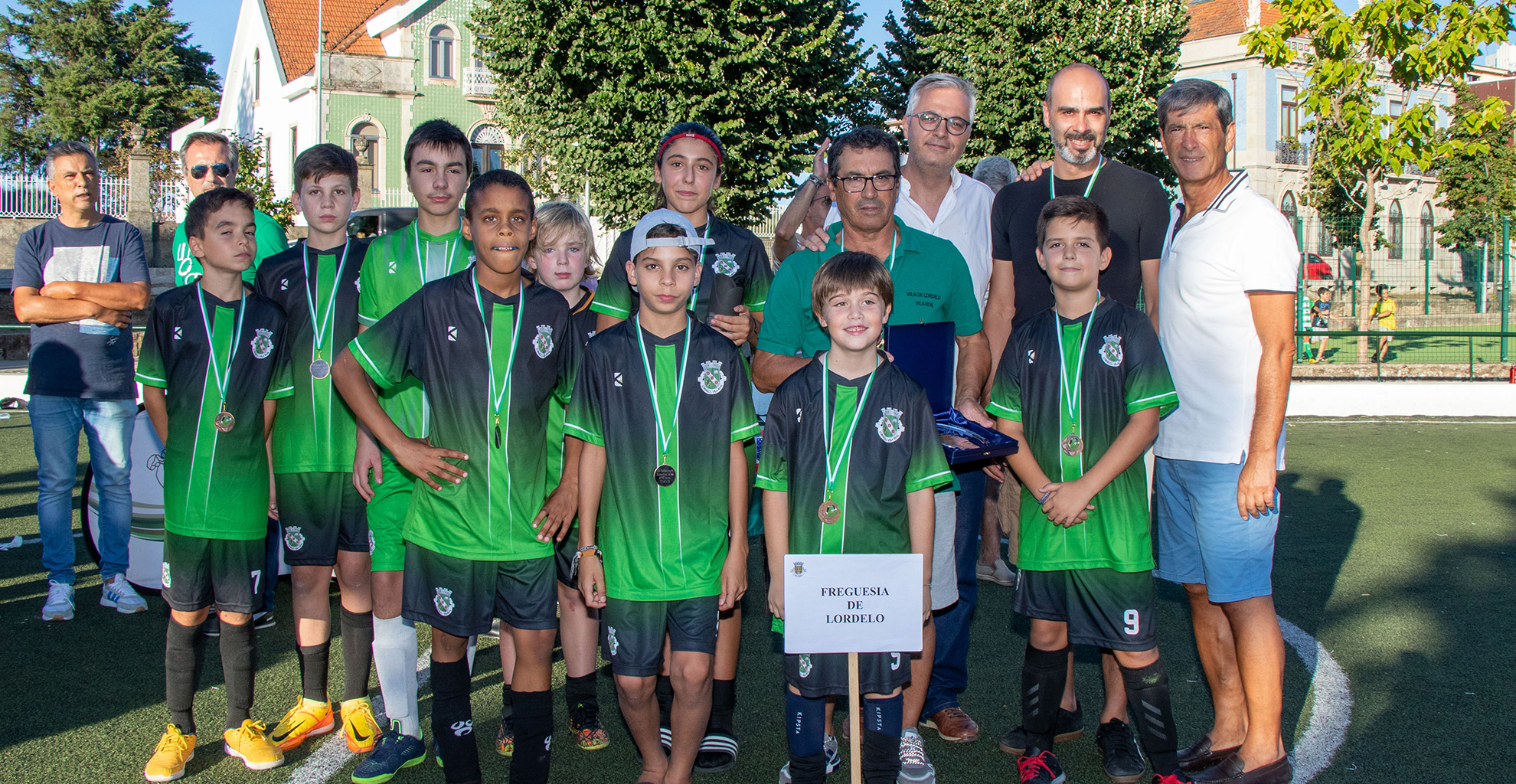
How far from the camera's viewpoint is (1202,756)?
3.77 meters

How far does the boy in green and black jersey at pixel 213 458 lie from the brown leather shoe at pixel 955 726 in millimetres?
2380

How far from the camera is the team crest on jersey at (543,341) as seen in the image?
3.46 m

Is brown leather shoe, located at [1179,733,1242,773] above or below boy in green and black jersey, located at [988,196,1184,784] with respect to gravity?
below

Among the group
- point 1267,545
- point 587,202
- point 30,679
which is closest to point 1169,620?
point 1267,545

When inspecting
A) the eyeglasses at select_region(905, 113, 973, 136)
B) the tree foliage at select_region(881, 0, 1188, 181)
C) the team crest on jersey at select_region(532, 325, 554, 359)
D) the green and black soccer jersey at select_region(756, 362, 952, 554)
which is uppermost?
the tree foliage at select_region(881, 0, 1188, 181)

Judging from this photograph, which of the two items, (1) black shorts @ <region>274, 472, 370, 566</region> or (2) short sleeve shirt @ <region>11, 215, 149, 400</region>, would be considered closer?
(1) black shorts @ <region>274, 472, 370, 566</region>

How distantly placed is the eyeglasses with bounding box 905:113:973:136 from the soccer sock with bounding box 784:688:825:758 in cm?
222

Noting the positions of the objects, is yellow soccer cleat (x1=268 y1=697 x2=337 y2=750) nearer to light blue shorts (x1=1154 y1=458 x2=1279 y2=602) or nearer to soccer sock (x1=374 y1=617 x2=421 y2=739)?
soccer sock (x1=374 y1=617 x2=421 y2=739)

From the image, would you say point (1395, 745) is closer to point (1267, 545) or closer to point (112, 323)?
point (1267, 545)

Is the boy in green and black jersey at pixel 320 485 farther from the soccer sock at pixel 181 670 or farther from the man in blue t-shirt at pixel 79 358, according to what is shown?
the man in blue t-shirt at pixel 79 358

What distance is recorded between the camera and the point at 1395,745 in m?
3.90

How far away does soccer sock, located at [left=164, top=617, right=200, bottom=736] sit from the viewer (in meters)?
3.69

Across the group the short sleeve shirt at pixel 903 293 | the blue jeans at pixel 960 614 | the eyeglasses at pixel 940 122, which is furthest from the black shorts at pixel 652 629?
the eyeglasses at pixel 940 122

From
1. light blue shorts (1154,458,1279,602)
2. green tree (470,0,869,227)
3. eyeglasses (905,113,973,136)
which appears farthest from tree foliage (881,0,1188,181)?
light blue shorts (1154,458,1279,602)
